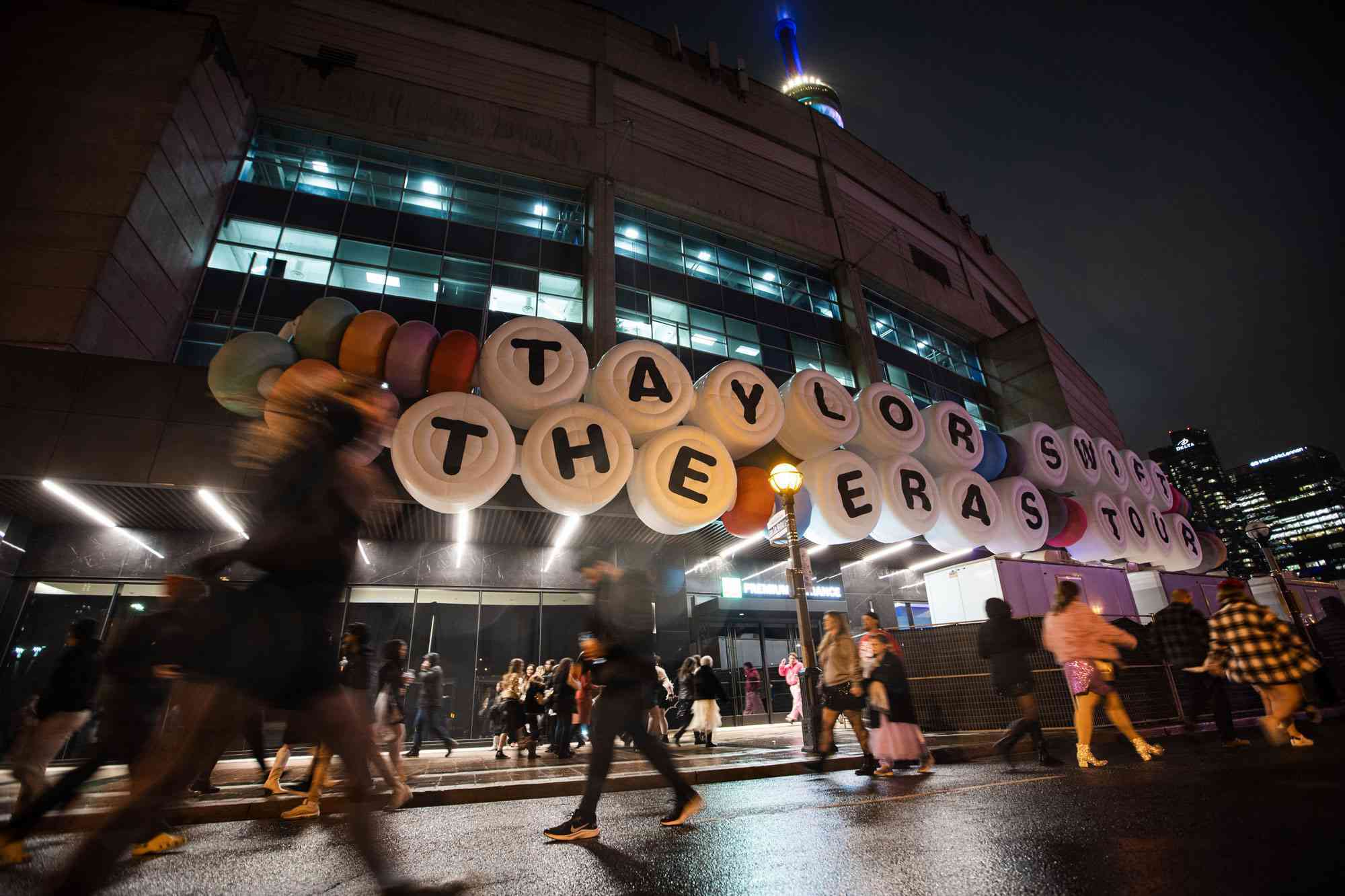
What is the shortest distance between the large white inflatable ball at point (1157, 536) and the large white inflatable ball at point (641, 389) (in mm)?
12127

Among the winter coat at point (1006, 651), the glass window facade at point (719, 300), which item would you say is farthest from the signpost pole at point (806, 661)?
the glass window facade at point (719, 300)

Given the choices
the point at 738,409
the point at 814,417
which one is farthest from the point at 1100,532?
the point at 738,409

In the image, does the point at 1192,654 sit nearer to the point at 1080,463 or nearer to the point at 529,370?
the point at 1080,463

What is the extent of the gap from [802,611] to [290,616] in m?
7.14

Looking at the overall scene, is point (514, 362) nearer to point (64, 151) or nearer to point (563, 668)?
point (563, 668)

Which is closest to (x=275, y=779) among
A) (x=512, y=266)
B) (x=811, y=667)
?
(x=811, y=667)

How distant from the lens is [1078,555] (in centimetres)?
1320

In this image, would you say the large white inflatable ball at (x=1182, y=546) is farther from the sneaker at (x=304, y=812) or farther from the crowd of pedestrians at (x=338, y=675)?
the sneaker at (x=304, y=812)

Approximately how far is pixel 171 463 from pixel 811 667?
408 inches

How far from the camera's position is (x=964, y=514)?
11359 millimetres

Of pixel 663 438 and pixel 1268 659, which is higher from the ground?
pixel 663 438

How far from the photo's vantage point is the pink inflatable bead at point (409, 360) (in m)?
8.59

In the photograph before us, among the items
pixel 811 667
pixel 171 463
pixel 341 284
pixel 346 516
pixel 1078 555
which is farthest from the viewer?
pixel 341 284

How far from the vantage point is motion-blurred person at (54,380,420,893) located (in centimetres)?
211
